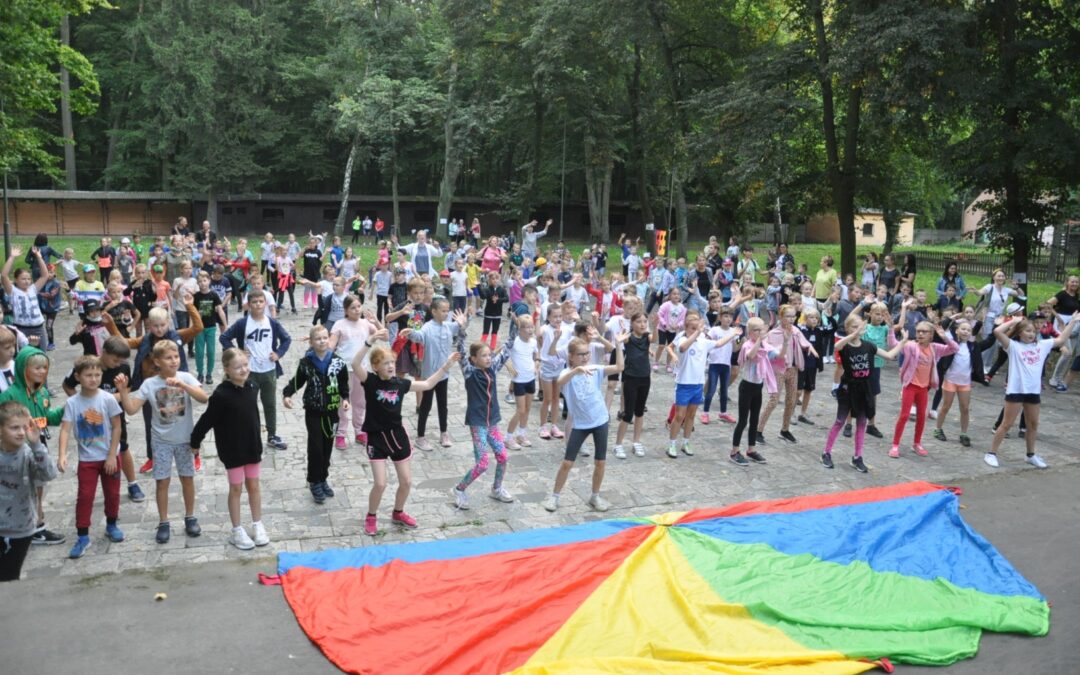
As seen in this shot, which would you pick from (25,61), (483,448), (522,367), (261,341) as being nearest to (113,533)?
(261,341)

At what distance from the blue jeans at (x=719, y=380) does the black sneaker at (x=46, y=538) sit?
26.4ft

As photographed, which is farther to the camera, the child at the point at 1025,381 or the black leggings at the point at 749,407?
the child at the point at 1025,381

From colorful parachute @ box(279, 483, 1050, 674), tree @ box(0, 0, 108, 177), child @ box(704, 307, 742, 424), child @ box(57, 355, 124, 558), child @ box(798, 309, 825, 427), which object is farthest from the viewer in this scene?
tree @ box(0, 0, 108, 177)

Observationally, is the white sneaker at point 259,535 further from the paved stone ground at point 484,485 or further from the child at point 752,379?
the child at point 752,379

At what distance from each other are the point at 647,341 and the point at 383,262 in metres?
9.66

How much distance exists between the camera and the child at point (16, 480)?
579 centimetres

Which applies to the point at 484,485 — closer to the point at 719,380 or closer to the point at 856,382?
the point at 856,382

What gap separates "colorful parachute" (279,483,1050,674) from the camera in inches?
227

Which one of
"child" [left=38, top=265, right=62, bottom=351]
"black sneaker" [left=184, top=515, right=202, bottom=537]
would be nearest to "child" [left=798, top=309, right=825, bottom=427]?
"black sneaker" [left=184, top=515, right=202, bottom=537]

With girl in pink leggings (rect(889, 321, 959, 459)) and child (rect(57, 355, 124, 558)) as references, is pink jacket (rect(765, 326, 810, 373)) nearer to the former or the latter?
girl in pink leggings (rect(889, 321, 959, 459))

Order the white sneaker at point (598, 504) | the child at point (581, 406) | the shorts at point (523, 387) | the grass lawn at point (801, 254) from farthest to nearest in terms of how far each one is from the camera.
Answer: the grass lawn at point (801, 254)
the shorts at point (523, 387)
the white sneaker at point (598, 504)
the child at point (581, 406)

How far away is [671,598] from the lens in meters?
6.46

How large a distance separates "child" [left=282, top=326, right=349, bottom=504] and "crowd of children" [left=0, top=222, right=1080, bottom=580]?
0.07ft

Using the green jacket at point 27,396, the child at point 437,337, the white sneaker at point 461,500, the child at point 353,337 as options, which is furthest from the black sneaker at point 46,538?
the child at point 437,337
